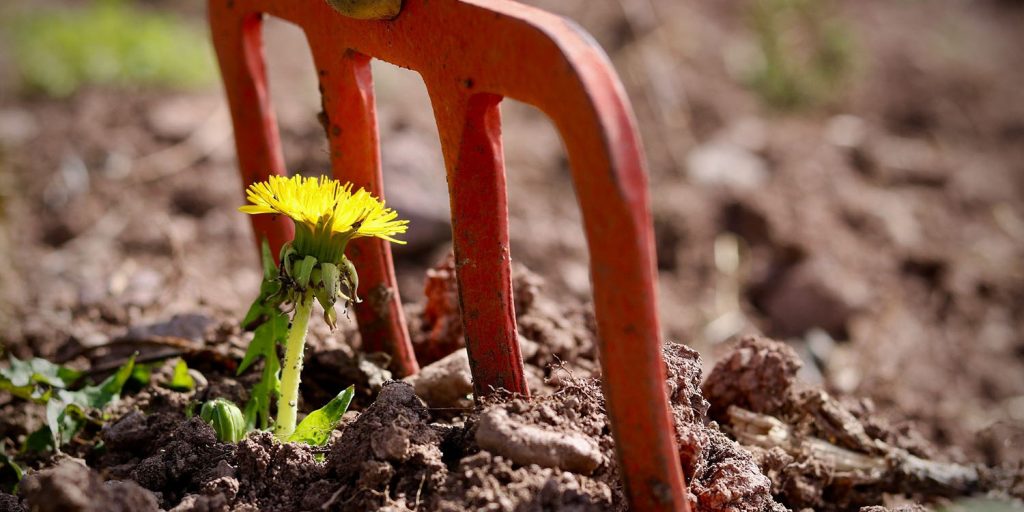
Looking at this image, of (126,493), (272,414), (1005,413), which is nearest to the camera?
(126,493)

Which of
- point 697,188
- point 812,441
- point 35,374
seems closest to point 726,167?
point 697,188

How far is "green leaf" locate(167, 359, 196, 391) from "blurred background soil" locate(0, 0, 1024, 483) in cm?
54

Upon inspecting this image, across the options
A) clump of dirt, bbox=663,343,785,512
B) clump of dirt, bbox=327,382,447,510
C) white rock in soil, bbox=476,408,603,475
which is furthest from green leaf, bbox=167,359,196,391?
clump of dirt, bbox=663,343,785,512

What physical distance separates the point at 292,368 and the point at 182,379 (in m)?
0.50

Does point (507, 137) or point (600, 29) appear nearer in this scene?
point (507, 137)

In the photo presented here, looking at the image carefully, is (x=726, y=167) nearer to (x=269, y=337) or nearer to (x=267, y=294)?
(x=269, y=337)

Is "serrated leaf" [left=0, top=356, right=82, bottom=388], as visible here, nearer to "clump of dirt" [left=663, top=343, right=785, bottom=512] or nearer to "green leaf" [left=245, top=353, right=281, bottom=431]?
"green leaf" [left=245, top=353, right=281, bottom=431]

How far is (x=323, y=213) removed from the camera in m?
1.62

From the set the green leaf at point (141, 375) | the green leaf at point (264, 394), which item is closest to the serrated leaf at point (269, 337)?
the green leaf at point (264, 394)

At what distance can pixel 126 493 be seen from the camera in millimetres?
1430

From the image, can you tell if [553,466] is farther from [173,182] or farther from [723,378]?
[173,182]

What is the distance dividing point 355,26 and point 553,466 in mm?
887

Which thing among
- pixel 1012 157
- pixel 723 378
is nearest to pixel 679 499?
pixel 723 378

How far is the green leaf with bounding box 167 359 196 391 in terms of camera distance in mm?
2123
